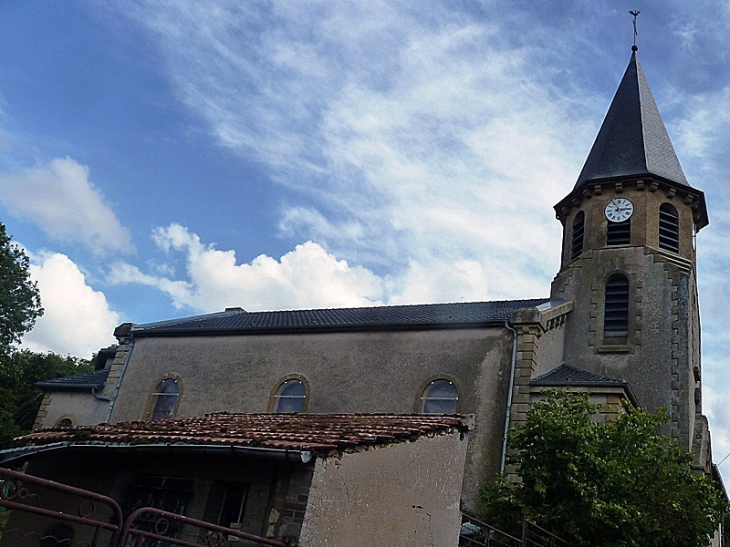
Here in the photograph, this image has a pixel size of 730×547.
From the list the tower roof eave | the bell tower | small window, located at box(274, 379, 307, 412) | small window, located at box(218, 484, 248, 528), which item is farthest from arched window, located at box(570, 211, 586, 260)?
small window, located at box(218, 484, 248, 528)

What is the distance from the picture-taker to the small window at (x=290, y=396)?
18719 millimetres

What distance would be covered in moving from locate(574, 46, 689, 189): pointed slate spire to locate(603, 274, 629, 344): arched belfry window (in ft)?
11.9

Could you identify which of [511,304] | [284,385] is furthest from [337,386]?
[511,304]

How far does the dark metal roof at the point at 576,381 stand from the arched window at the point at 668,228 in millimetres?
5449

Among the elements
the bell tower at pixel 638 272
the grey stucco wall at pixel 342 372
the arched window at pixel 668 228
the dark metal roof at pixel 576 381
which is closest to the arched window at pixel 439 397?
the grey stucco wall at pixel 342 372

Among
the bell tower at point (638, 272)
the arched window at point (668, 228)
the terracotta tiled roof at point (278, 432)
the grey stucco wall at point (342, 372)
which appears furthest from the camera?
the arched window at point (668, 228)

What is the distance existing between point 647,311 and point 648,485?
791 cm

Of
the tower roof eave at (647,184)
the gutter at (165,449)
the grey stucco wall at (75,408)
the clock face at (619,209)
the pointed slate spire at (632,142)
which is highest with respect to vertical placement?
the pointed slate spire at (632,142)

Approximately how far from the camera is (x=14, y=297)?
34.5 m

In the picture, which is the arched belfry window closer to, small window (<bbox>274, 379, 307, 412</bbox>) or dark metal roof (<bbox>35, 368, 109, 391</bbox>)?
small window (<bbox>274, 379, 307, 412</bbox>)

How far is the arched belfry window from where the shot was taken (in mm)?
19047

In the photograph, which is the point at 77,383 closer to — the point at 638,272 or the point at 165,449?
the point at 165,449

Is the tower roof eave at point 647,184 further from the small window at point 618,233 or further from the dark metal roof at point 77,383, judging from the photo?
the dark metal roof at point 77,383

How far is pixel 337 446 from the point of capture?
24.5 ft
